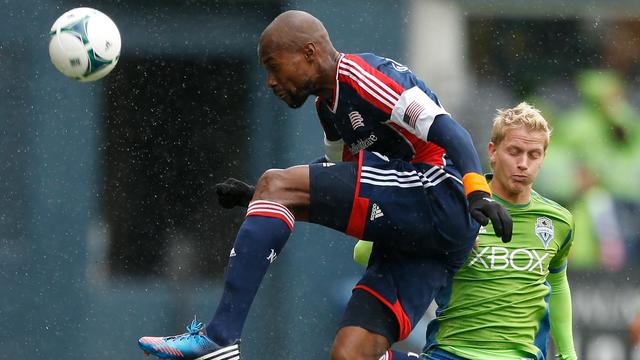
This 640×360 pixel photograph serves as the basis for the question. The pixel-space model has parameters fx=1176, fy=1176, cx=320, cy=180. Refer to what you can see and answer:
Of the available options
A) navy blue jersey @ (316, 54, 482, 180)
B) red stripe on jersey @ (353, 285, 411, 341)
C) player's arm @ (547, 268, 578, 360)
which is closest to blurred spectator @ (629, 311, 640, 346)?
player's arm @ (547, 268, 578, 360)

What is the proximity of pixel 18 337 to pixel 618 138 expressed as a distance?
Result: 393 cm

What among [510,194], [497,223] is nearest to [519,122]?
[510,194]

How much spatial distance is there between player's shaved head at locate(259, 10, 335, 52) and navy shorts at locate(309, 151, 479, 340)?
1.42ft

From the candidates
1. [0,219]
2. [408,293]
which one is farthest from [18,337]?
[408,293]

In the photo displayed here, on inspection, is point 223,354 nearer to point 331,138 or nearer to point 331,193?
point 331,193

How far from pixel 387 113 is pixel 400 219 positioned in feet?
1.24

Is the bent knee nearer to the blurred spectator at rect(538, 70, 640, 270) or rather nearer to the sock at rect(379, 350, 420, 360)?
the sock at rect(379, 350, 420, 360)

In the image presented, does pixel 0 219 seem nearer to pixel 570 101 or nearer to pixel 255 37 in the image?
pixel 255 37

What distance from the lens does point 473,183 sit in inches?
155

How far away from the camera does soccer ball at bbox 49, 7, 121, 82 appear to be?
4758 millimetres

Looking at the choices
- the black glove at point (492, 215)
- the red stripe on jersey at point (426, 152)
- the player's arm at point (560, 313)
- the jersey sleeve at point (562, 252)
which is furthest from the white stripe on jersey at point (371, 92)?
the player's arm at point (560, 313)

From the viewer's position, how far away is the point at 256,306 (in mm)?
7168

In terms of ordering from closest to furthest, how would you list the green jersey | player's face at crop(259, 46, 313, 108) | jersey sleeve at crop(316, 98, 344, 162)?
player's face at crop(259, 46, 313, 108) < jersey sleeve at crop(316, 98, 344, 162) < the green jersey

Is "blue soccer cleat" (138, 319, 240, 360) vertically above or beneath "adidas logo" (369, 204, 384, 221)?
beneath
